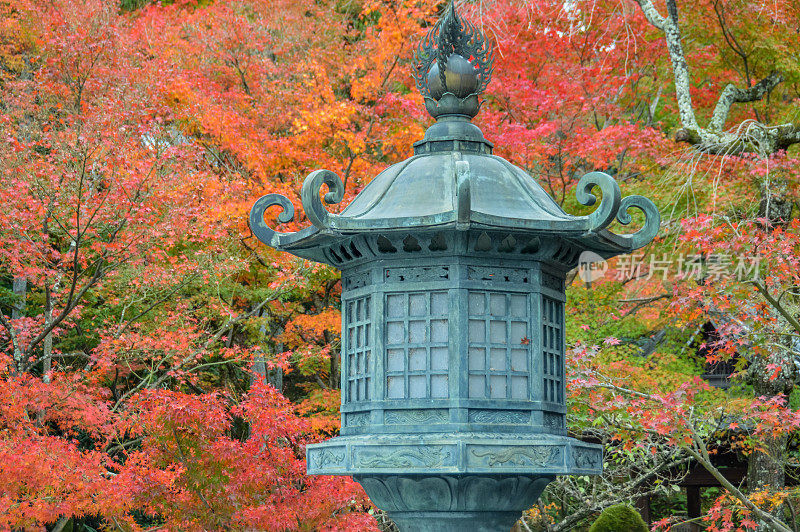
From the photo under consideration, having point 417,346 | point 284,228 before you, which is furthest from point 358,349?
point 284,228

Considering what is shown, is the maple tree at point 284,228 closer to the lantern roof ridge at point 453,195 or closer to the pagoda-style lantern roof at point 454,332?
the lantern roof ridge at point 453,195

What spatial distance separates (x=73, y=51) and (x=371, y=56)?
14.9 ft

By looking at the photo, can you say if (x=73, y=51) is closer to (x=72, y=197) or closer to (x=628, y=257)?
(x=72, y=197)

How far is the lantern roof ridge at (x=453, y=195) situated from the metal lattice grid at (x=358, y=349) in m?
0.43

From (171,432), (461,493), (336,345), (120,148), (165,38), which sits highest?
(165,38)

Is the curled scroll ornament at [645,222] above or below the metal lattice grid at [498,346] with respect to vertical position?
above

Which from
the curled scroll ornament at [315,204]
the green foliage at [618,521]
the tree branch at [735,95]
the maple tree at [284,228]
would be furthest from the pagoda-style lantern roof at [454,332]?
the green foliage at [618,521]

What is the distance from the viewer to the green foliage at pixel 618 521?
42.8 feet

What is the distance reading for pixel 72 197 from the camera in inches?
420

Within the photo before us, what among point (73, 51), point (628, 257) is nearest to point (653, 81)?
point (628, 257)

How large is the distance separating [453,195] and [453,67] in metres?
0.94

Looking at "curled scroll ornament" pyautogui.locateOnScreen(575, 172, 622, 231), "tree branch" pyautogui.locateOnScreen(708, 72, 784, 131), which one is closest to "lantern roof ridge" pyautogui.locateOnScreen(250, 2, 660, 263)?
"curled scroll ornament" pyautogui.locateOnScreen(575, 172, 622, 231)

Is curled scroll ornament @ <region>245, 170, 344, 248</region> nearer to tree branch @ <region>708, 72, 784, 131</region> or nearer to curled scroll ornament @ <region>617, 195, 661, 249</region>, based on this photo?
curled scroll ornament @ <region>617, 195, 661, 249</region>

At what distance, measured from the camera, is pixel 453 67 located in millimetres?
5375
